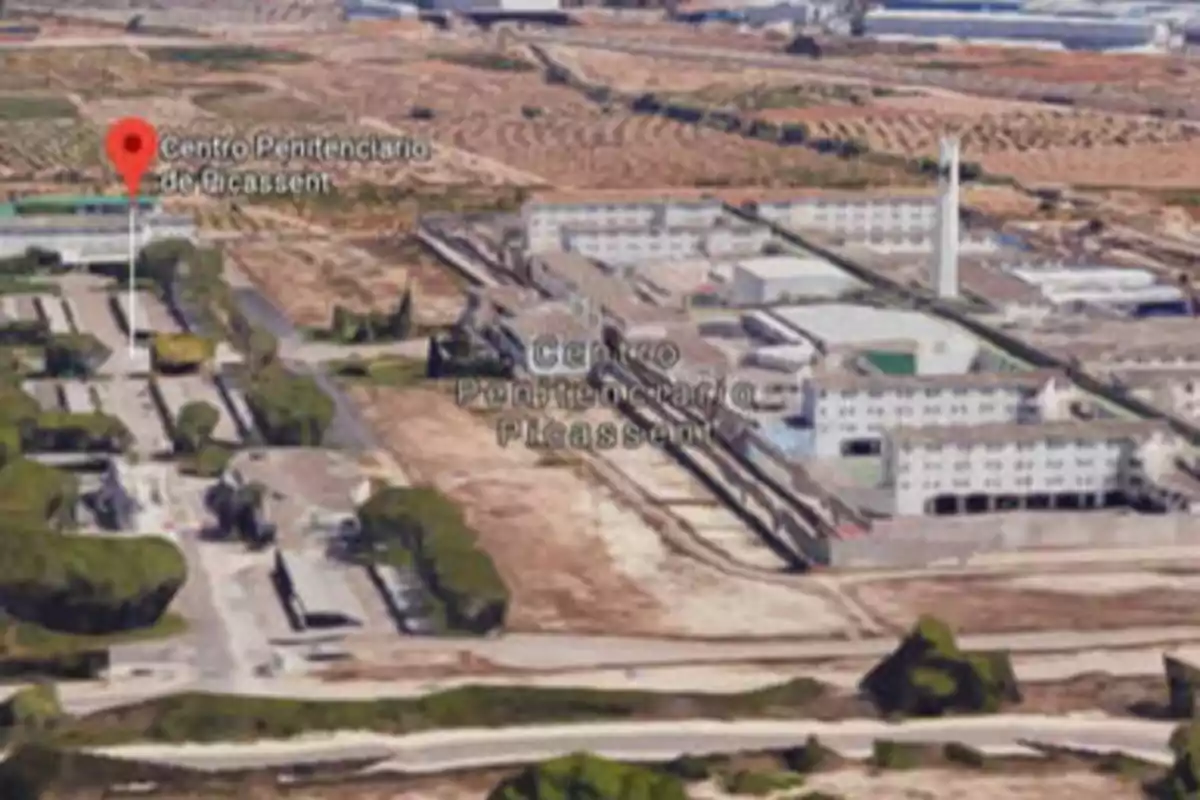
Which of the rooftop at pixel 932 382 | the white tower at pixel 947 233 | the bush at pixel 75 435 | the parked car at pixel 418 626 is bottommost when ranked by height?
the parked car at pixel 418 626

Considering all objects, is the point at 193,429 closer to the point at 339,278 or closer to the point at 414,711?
the point at 414,711

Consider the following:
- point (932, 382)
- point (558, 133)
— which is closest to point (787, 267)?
point (932, 382)

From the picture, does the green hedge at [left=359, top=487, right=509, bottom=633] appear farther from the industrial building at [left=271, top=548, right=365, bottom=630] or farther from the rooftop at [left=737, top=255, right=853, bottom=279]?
the rooftop at [left=737, top=255, right=853, bottom=279]

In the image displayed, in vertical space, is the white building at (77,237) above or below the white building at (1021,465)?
above

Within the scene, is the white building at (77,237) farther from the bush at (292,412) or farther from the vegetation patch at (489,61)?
the vegetation patch at (489,61)

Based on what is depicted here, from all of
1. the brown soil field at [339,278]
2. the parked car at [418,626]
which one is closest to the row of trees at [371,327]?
the brown soil field at [339,278]

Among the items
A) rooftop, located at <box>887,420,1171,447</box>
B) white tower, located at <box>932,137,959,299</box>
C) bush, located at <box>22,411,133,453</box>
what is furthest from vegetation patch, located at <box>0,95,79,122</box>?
rooftop, located at <box>887,420,1171,447</box>
